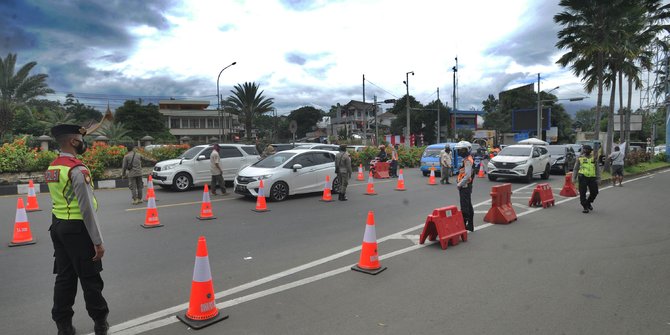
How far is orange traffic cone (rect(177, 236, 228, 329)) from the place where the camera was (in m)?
3.91

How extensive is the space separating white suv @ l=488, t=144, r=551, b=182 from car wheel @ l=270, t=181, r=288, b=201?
10.3 metres

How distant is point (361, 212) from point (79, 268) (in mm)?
7244

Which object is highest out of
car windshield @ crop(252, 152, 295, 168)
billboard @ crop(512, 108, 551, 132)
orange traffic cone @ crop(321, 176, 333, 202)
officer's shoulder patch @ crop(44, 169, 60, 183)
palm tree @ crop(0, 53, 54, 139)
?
palm tree @ crop(0, 53, 54, 139)

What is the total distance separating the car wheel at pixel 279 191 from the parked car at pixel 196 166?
411cm

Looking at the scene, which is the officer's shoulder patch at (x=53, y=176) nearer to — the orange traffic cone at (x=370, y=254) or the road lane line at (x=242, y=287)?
the road lane line at (x=242, y=287)

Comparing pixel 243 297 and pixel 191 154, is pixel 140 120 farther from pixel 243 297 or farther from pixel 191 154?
pixel 243 297

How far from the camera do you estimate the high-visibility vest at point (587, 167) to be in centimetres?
1034

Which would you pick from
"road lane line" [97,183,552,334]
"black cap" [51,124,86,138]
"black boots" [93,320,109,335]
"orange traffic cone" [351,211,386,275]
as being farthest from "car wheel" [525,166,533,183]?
"black cap" [51,124,86,138]

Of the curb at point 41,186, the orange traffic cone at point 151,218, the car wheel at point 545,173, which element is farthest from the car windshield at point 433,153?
the orange traffic cone at point 151,218

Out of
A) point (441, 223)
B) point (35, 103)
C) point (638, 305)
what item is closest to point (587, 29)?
point (441, 223)

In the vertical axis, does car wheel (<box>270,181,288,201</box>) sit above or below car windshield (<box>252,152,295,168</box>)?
below

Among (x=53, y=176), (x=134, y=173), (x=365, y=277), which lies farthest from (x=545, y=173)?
(x=53, y=176)

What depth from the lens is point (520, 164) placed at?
17.4 m

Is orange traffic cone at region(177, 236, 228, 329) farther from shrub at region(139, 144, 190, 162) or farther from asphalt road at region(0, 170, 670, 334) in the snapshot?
shrub at region(139, 144, 190, 162)
